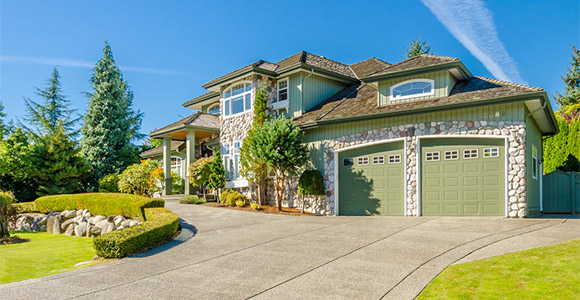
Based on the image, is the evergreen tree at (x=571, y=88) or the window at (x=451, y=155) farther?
the evergreen tree at (x=571, y=88)

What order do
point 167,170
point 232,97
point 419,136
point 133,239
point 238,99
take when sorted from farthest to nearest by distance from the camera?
point 167,170, point 232,97, point 238,99, point 419,136, point 133,239

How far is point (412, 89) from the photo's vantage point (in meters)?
14.3

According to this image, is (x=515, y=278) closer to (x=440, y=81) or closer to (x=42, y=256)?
(x=440, y=81)

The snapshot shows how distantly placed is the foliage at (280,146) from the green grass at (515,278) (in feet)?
31.0

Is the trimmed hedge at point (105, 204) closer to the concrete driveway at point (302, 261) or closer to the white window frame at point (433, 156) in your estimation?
the concrete driveway at point (302, 261)

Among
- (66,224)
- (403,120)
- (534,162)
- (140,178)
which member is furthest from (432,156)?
(140,178)

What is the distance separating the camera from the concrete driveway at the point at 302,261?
570 cm

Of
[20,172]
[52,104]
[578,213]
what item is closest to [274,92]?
[578,213]

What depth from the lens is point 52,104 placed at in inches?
1347

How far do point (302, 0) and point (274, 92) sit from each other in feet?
16.3

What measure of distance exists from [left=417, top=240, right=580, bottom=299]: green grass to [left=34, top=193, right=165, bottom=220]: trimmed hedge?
10.4m

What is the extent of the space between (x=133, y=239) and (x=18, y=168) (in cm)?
1746

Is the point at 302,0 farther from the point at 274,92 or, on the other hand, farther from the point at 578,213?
the point at 578,213

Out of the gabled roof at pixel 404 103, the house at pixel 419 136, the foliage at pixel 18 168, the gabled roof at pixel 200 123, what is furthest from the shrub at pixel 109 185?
the gabled roof at pixel 404 103
